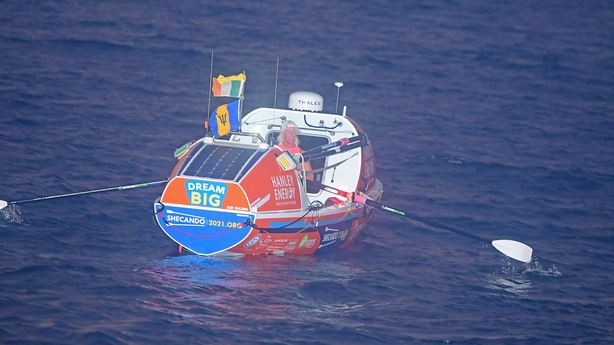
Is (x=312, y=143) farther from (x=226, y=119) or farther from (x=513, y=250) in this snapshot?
(x=513, y=250)

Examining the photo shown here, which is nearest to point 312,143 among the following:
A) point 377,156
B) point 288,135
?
point 288,135

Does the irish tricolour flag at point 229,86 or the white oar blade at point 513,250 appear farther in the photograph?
the white oar blade at point 513,250

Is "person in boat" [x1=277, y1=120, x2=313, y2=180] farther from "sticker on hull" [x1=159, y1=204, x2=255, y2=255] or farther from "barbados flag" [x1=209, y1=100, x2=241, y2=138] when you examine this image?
"sticker on hull" [x1=159, y1=204, x2=255, y2=255]

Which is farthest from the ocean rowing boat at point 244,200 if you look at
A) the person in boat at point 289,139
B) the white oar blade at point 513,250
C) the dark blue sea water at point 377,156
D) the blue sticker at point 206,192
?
the white oar blade at point 513,250

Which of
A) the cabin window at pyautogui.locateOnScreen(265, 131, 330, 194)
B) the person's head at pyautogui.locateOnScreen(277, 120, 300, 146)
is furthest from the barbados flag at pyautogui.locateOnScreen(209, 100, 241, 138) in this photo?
the person's head at pyautogui.locateOnScreen(277, 120, 300, 146)

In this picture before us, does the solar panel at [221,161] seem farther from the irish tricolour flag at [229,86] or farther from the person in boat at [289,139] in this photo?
the person in boat at [289,139]

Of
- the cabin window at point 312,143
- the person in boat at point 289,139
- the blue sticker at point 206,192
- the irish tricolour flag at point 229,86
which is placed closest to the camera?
the blue sticker at point 206,192

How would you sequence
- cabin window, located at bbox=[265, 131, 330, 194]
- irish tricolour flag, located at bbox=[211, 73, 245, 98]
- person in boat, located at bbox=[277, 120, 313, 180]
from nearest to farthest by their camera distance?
irish tricolour flag, located at bbox=[211, 73, 245, 98], person in boat, located at bbox=[277, 120, 313, 180], cabin window, located at bbox=[265, 131, 330, 194]
